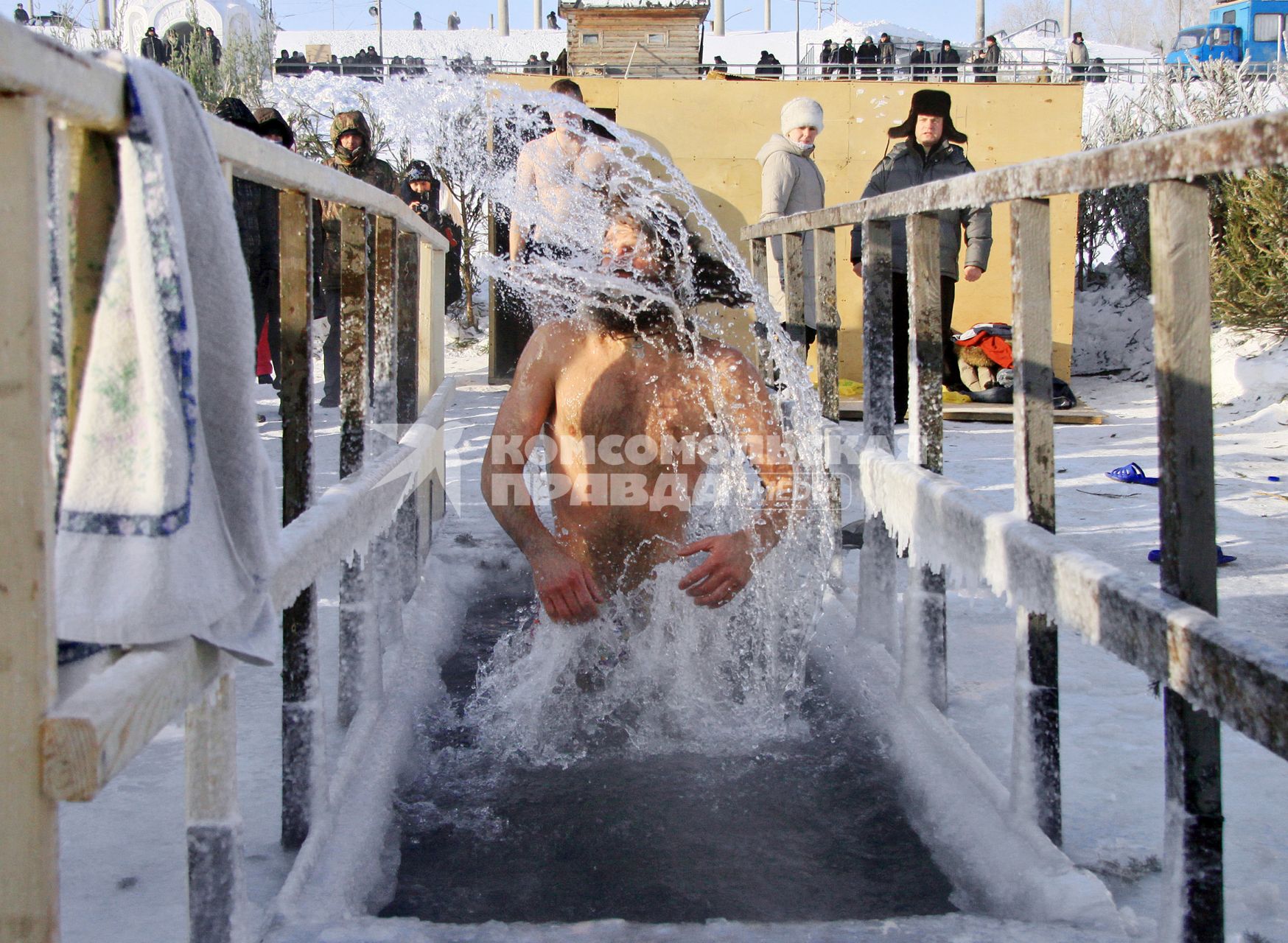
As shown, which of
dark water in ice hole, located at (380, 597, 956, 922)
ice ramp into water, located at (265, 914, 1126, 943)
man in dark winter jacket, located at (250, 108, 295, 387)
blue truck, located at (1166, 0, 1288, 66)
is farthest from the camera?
blue truck, located at (1166, 0, 1288, 66)

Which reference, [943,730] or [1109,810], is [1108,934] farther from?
[943,730]

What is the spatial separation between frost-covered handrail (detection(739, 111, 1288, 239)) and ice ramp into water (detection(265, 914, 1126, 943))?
42.0 inches

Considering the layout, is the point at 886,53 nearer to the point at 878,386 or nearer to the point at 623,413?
the point at 878,386

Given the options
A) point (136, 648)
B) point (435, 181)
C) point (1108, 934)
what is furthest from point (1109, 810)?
point (435, 181)

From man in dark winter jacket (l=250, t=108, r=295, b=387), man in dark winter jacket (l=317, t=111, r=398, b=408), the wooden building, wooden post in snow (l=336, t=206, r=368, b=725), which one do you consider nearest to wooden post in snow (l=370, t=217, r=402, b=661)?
wooden post in snow (l=336, t=206, r=368, b=725)

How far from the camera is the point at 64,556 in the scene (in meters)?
1.00

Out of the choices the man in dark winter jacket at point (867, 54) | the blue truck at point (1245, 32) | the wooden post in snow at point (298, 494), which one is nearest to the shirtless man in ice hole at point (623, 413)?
the wooden post in snow at point (298, 494)

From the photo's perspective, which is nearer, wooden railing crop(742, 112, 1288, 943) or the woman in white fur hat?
wooden railing crop(742, 112, 1288, 943)

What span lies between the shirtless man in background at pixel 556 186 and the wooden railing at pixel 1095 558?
1028mm

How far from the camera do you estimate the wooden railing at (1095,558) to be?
1262mm

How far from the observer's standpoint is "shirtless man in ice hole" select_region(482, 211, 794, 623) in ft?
9.72

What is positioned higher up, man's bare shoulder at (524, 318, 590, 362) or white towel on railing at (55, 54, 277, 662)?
man's bare shoulder at (524, 318, 590, 362)

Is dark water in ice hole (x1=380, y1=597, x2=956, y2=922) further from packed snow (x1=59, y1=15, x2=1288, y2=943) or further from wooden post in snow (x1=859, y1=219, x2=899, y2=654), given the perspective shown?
wooden post in snow (x1=859, y1=219, x2=899, y2=654)

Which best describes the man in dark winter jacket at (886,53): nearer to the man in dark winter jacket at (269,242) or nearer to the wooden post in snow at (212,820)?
the man in dark winter jacket at (269,242)
